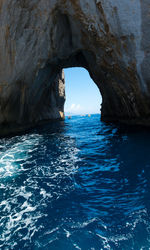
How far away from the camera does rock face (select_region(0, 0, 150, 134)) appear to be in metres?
10.7

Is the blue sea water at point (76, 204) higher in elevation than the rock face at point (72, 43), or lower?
lower

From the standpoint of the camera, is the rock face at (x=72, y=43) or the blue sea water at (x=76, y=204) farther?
the rock face at (x=72, y=43)

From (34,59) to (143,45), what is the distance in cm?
951

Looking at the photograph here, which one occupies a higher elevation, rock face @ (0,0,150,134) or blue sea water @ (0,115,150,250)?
rock face @ (0,0,150,134)

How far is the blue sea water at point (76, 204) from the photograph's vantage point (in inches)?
109

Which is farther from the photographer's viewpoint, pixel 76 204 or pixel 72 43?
pixel 72 43

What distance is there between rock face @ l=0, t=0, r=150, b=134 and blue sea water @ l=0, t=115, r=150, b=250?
26.5 ft

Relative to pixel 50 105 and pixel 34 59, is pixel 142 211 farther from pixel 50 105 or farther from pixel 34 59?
pixel 50 105

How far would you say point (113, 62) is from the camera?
13.4 m

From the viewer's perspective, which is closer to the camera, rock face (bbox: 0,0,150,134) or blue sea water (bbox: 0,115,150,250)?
blue sea water (bbox: 0,115,150,250)

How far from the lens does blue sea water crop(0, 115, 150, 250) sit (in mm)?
2762

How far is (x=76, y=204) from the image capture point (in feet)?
12.2

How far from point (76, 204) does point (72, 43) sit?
17274 millimetres

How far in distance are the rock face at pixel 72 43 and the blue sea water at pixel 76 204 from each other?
8.09 meters
